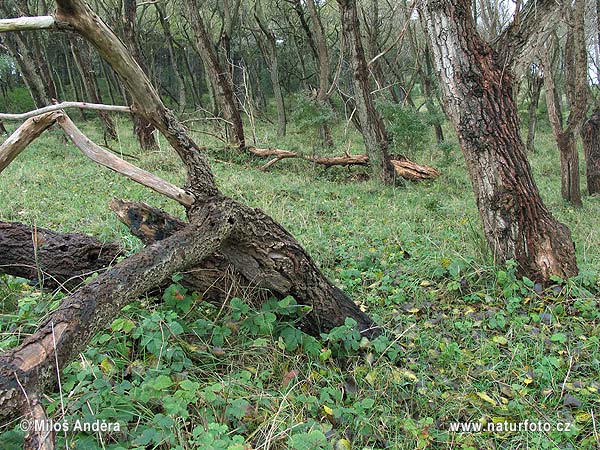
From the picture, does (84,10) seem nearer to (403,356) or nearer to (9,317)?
(9,317)

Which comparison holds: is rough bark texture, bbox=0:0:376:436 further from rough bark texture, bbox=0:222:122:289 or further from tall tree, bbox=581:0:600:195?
tall tree, bbox=581:0:600:195

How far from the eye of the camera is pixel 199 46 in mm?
11188

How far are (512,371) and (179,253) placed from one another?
2219 mm

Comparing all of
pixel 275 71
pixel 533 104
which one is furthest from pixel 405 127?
pixel 275 71

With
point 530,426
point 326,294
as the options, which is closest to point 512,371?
point 530,426

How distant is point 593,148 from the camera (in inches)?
389

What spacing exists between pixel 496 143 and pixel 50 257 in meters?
3.68

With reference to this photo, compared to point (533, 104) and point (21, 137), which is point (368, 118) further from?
point (533, 104)

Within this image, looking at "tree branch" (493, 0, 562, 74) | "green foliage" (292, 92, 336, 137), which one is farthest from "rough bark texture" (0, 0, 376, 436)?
"green foliage" (292, 92, 336, 137)

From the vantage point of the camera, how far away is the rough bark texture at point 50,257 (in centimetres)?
316

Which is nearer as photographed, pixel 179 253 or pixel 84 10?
pixel 84 10

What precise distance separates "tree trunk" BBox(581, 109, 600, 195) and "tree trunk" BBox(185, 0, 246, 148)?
753cm

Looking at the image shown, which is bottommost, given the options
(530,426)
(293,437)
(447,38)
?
(530,426)

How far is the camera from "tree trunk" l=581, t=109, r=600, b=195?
9766 millimetres
